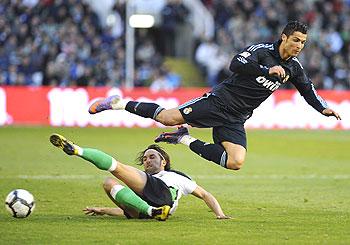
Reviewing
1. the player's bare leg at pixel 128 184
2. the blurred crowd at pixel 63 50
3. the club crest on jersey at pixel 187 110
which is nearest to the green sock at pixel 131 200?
the player's bare leg at pixel 128 184

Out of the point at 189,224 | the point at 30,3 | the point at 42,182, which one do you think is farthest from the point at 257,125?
the point at 189,224

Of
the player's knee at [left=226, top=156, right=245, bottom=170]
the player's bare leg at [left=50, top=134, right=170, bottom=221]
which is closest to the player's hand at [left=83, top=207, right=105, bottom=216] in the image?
the player's bare leg at [left=50, top=134, right=170, bottom=221]

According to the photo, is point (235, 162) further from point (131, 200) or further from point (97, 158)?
point (97, 158)

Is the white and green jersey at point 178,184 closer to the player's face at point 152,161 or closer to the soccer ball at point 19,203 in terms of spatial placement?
the player's face at point 152,161

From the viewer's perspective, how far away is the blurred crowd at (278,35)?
33.6 meters

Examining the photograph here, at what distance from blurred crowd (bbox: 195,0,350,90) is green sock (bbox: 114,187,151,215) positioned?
75.2 feet

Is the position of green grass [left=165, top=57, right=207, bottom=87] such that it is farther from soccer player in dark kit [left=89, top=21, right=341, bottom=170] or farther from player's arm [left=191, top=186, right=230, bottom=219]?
player's arm [left=191, top=186, right=230, bottom=219]

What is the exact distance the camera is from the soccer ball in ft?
33.6

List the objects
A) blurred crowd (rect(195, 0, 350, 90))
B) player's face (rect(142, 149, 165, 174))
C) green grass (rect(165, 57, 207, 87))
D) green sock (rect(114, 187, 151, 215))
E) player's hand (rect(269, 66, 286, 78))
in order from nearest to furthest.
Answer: green sock (rect(114, 187, 151, 215))
player's hand (rect(269, 66, 286, 78))
player's face (rect(142, 149, 165, 174))
blurred crowd (rect(195, 0, 350, 90))
green grass (rect(165, 57, 207, 87))

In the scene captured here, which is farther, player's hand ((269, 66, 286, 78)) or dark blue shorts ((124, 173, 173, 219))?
player's hand ((269, 66, 286, 78))

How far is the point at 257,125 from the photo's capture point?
1201 inches

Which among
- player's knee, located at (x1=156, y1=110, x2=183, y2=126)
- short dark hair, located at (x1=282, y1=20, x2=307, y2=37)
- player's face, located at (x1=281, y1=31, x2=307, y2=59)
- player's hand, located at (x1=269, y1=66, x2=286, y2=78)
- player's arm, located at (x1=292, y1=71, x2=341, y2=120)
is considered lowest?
player's knee, located at (x1=156, y1=110, x2=183, y2=126)

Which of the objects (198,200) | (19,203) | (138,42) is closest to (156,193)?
(19,203)

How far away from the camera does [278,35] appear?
1358 inches
